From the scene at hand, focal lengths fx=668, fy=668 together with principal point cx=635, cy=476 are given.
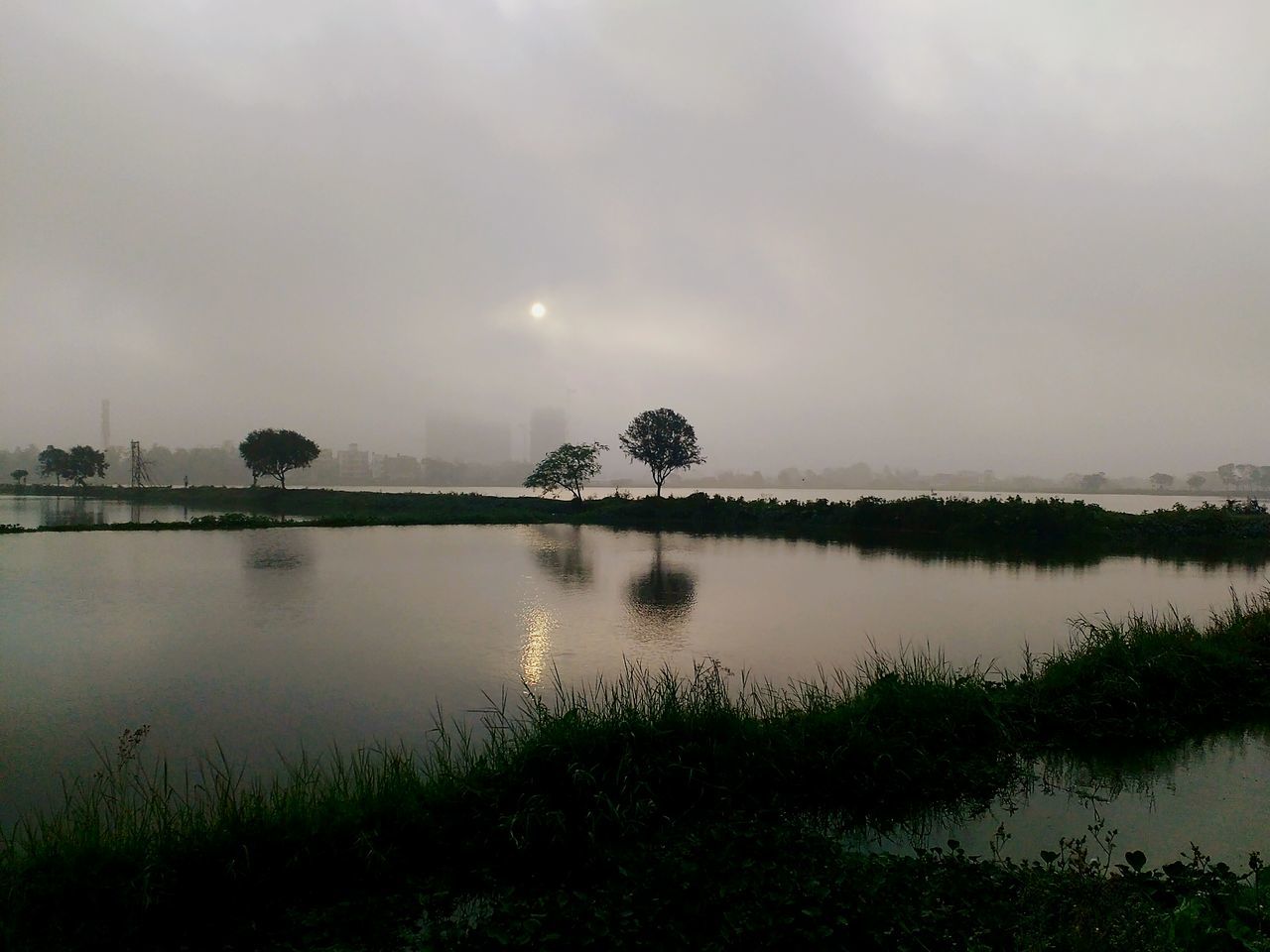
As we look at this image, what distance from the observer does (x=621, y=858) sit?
480 centimetres

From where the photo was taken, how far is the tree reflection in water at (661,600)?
13.1 m

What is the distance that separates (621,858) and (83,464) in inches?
4169

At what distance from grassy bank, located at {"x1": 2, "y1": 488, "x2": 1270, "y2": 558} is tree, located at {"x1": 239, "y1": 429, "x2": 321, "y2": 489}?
8.61m

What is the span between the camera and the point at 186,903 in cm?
432

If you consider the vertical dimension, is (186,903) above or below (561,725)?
below

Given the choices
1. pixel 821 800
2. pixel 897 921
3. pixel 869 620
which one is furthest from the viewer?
pixel 869 620

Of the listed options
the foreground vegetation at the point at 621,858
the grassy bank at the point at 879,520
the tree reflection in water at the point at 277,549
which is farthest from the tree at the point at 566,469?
the foreground vegetation at the point at 621,858

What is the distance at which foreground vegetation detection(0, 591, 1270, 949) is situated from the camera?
389 cm

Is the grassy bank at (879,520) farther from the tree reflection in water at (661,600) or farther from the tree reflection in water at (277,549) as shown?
the tree reflection in water at (661,600)

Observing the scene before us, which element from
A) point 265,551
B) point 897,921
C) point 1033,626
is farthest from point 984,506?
point 897,921

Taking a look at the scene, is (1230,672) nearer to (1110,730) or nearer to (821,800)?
(1110,730)

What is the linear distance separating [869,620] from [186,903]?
12.4 meters

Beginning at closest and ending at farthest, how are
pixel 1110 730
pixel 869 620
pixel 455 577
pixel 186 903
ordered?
pixel 186 903 → pixel 1110 730 → pixel 869 620 → pixel 455 577

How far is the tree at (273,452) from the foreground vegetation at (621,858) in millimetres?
69688
